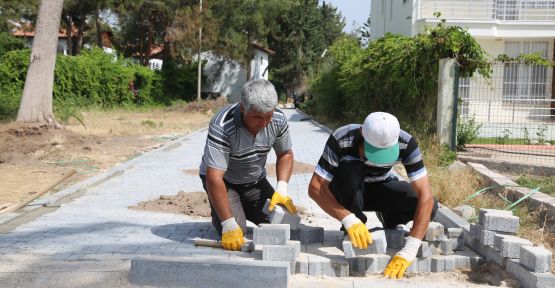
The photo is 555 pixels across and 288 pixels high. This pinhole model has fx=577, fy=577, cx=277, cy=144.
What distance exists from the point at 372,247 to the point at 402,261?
276mm

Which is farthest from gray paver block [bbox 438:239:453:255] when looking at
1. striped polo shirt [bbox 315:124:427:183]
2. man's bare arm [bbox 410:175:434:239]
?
striped polo shirt [bbox 315:124:427:183]

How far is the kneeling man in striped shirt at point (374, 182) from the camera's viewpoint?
4484 millimetres

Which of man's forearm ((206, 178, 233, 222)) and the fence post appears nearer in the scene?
man's forearm ((206, 178, 233, 222))

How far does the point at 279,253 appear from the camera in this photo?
4.58m

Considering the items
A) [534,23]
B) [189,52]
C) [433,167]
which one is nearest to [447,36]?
[433,167]

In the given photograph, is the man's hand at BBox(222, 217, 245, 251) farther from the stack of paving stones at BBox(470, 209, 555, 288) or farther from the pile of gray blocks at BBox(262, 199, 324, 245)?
the stack of paving stones at BBox(470, 209, 555, 288)

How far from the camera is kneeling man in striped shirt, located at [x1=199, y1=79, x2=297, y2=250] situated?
482cm

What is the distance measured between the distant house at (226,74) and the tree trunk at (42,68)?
27.9 metres

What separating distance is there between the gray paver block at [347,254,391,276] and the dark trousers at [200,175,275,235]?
1.19m

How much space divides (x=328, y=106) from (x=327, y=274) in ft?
62.8

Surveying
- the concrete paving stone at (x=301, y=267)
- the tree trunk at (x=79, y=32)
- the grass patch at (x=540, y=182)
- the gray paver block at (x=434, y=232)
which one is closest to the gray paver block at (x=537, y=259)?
the gray paver block at (x=434, y=232)

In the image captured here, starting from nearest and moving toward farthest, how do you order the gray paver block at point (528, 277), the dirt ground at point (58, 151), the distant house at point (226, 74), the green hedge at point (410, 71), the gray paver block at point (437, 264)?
the gray paver block at point (528, 277) → the gray paver block at point (437, 264) → the dirt ground at point (58, 151) → the green hedge at point (410, 71) → the distant house at point (226, 74)

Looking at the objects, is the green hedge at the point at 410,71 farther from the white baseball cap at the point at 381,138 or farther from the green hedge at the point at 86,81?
the green hedge at the point at 86,81

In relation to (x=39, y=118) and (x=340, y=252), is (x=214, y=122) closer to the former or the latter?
(x=340, y=252)
